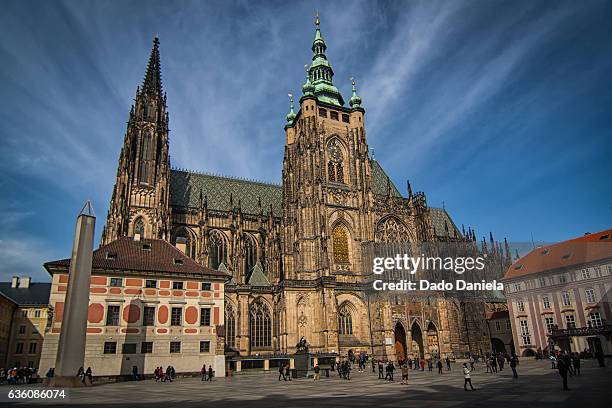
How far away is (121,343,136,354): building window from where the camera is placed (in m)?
32.6

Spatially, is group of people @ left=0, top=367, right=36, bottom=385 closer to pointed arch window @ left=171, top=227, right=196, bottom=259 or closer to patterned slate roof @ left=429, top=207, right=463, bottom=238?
pointed arch window @ left=171, top=227, right=196, bottom=259

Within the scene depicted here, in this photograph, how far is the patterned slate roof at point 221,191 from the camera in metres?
58.9

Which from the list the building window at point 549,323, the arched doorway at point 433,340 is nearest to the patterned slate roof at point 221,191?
the arched doorway at point 433,340

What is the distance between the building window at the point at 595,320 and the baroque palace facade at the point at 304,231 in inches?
597

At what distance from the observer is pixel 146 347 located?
33.4m

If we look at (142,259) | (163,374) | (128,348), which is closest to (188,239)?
(142,259)

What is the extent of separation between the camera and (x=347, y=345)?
47562 mm

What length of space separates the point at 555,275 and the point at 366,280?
20501mm

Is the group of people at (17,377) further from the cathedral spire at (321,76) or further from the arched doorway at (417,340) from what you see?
the cathedral spire at (321,76)

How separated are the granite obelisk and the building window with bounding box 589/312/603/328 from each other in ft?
146

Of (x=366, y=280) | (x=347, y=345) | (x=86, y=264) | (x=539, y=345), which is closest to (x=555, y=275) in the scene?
(x=539, y=345)

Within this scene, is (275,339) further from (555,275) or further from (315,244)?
(555,275)

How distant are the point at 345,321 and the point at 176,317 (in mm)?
20962

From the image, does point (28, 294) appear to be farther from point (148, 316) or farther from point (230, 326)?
point (148, 316)
